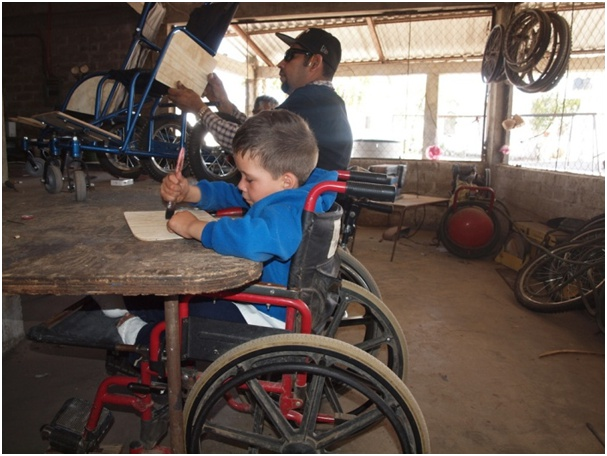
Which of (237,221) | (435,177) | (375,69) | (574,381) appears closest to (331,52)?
(237,221)

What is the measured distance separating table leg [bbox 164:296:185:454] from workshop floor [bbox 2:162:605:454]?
2.01 feet

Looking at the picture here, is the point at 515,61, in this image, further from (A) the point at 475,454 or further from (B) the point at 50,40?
(B) the point at 50,40

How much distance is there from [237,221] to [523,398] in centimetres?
191

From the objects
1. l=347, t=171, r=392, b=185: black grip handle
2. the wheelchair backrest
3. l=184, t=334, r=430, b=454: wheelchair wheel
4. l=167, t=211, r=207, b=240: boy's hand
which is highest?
l=347, t=171, r=392, b=185: black grip handle

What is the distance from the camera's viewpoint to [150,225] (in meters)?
1.29

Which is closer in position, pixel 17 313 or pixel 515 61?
pixel 17 313

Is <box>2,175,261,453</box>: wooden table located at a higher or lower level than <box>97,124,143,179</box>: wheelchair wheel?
lower

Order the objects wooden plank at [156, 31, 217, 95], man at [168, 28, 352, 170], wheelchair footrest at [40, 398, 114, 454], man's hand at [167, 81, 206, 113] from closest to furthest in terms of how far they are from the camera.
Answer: wheelchair footrest at [40, 398, 114, 454]
man at [168, 28, 352, 170]
man's hand at [167, 81, 206, 113]
wooden plank at [156, 31, 217, 95]

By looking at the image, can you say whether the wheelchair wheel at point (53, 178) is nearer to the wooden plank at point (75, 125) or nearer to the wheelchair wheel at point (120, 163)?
the wooden plank at point (75, 125)

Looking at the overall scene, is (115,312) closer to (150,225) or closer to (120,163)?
(150,225)

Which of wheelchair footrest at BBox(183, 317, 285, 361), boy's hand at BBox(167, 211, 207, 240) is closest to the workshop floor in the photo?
wheelchair footrest at BBox(183, 317, 285, 361)

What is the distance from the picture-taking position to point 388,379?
1043 millimetres

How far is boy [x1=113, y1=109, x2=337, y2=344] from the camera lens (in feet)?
3.33

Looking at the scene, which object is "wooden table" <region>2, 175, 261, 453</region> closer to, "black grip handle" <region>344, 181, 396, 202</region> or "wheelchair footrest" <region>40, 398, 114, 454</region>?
"black grip handle" <region>344, 181, 396, 202</region>
